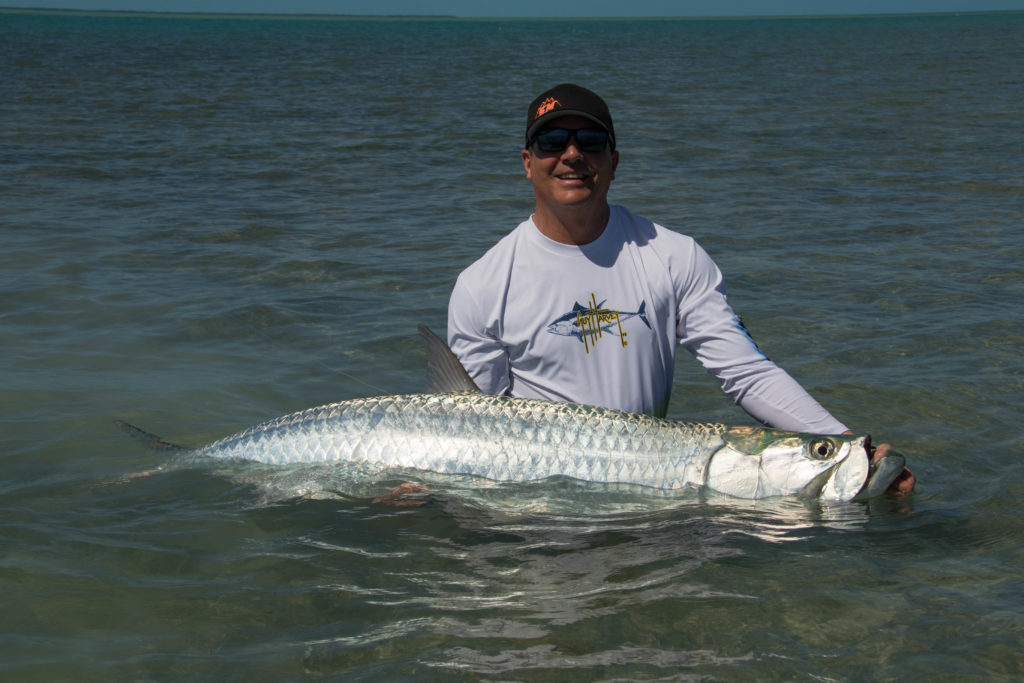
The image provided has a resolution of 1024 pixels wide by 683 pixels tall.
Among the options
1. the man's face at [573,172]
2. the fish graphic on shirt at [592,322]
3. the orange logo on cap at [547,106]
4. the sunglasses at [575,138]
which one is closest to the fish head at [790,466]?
the fish graphic on shirt at [592,322]

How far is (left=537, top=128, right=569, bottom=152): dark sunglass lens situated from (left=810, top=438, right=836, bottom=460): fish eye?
1558 millimetres

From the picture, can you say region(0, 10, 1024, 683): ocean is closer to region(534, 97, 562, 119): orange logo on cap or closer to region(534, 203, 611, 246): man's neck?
region(534, 203, 611, 246): man's neck

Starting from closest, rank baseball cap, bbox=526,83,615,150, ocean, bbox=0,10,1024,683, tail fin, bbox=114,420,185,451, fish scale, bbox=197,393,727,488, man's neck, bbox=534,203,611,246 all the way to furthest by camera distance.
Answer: ocean, bbox=0,10,1024,683 < fish scale, bbox=197,393,727,488 < baseball cap, bbox=526,83,615,150 < man's neck, bbox=534,203,611,246 < tail fin, bbox=114,420,185,451

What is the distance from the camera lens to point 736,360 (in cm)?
A: 434

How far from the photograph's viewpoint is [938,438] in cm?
564

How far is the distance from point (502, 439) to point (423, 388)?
2.70 meters

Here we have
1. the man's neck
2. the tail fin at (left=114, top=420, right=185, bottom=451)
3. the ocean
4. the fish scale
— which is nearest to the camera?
the ocean

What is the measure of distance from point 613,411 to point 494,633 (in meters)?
1.07

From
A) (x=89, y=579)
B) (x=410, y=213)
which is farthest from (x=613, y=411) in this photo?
(x=410, y=213)

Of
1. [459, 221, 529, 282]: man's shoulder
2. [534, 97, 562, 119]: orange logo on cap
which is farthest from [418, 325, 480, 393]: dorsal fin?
[534, 97, 562, 119]: orange logo on cap

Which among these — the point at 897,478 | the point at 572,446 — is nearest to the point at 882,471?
the point at 897,478

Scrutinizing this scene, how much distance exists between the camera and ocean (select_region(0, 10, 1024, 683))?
142 inches

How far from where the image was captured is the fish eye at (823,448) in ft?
13.1

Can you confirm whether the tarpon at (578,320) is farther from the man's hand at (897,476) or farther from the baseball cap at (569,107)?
the man's hand at (897,476)
